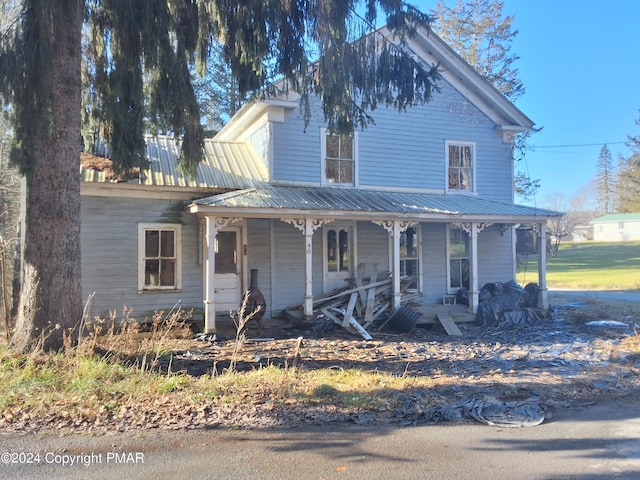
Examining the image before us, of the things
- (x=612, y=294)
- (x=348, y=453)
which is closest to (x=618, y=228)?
Result: (x=612, y=294)

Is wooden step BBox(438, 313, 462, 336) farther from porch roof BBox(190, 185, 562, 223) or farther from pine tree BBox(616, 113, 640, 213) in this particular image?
pine tree BBox(616, 113, 640, 213)

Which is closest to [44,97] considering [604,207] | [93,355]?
[93,355]

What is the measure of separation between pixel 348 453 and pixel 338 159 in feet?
33.2

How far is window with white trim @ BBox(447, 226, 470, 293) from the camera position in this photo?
49.2ft

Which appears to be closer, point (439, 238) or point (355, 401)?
point (355, 401)

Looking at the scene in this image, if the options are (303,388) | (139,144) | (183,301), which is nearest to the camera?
(303,388)

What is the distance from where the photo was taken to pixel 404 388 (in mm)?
6141

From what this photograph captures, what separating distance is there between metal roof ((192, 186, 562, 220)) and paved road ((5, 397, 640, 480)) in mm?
6534

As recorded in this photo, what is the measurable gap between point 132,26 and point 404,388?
649 centimetres

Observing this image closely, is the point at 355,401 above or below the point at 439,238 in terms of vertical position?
below

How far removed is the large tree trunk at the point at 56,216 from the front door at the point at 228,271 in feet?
18.2

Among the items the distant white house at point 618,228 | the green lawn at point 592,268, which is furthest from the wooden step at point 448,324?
the distant white house at point 618,228

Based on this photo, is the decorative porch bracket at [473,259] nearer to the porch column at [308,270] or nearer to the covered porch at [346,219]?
the covered porch at [346,219]

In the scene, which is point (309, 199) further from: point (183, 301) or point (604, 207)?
point (604, 207)
